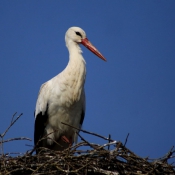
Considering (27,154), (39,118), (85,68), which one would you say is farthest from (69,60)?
(27,154)

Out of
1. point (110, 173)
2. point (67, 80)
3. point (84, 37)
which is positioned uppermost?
point (84, 37)

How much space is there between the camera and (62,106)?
765 cm

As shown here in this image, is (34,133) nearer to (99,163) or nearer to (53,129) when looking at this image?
(53,129)

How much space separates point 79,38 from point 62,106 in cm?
109

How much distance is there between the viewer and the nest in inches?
225

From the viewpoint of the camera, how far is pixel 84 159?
580 centimetres

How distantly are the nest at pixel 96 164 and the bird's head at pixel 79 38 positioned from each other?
2.54 meters

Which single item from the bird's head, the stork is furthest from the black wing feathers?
the bird's head

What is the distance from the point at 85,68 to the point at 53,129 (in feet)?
3.03

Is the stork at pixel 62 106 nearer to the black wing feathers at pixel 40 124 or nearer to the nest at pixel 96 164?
the black wing feathers at pixel 40 124

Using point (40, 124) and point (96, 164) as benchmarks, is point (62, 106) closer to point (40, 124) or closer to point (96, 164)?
point (40, 124)

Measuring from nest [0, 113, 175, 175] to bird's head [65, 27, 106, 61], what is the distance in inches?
100.0

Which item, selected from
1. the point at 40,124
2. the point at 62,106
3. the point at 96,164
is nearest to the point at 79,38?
the point at 62,106

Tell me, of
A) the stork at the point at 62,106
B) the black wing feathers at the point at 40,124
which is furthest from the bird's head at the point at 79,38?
the black wing feathers at the point at 40,124
